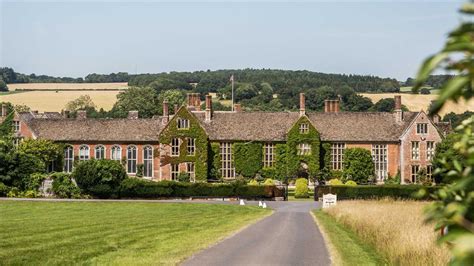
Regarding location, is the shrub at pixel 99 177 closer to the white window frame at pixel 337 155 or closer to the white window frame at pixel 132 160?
the white window frame at pixel 132 160

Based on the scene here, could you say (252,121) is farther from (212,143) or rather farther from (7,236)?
(7,236)

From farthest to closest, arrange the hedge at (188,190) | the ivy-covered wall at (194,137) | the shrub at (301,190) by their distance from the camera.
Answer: the ivy-covered wall at (194,137), the shrub at (301,190), the hedge at (188,190)

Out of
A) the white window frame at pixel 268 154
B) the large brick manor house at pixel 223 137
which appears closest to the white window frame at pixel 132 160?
the large brick manor house at pixel 223 137

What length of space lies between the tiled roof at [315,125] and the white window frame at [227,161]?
939 mm

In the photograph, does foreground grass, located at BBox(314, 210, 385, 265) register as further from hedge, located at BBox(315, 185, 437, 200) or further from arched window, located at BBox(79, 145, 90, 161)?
arched window, located at BBox(79, 145, 90, 161)

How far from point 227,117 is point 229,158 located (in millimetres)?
5558

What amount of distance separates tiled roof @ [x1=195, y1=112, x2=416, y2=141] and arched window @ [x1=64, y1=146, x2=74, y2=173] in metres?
14.9

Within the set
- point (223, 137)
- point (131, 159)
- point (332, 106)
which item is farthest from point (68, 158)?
point (332, 106)

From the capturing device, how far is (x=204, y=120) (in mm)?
88250

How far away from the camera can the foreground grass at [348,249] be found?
21.5 metres

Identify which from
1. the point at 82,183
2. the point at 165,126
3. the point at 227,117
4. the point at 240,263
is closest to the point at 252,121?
the point at 227,117

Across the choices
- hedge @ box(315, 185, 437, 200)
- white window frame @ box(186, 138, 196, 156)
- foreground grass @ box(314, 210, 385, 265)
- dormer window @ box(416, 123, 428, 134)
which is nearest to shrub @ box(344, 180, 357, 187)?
hedge @ box(315, 185, 437, 200)

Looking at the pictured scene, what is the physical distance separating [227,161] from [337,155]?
12301 millimetres

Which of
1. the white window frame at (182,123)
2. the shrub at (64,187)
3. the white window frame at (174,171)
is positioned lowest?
the shrub at (64,187)
